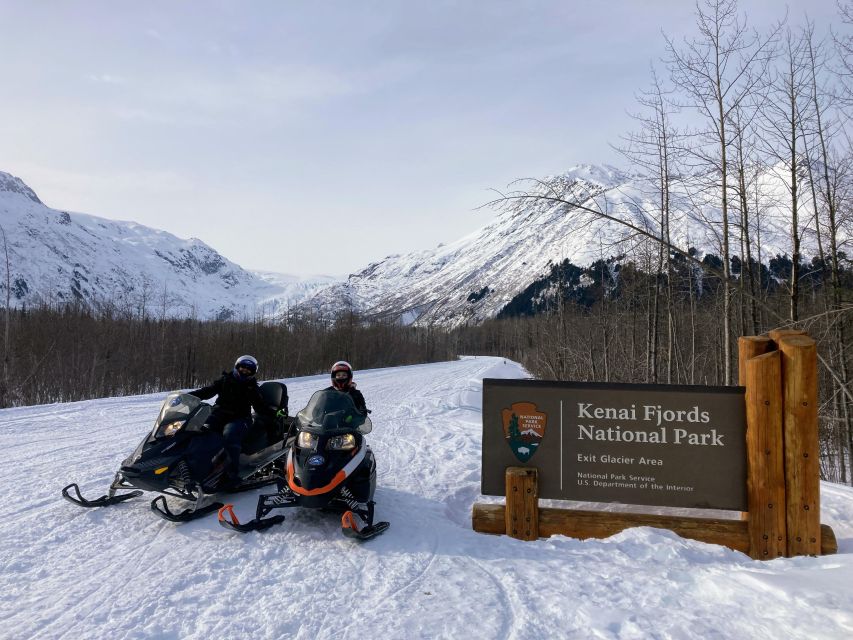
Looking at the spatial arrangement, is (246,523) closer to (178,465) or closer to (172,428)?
(178,465)

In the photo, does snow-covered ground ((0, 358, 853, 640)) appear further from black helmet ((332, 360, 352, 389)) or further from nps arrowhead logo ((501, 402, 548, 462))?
black helmet ((332, 360, 352, 389))

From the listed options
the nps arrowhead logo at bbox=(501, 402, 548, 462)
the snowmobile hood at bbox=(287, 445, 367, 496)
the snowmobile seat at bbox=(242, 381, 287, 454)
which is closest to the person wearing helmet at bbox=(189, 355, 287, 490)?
the snowmobile seat at bbox=(242, 381, 287, 454)

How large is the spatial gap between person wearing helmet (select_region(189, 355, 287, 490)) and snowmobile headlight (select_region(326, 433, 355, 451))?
5.03ft

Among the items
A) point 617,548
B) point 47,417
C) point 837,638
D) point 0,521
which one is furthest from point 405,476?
point 47,417

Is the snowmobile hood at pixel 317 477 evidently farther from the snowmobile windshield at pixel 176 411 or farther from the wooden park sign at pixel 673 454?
the wooden park sign at pixel 673 454

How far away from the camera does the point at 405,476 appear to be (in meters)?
7.46

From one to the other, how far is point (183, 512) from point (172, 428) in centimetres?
86

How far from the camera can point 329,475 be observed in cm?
508

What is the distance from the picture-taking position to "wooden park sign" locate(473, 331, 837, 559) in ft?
15.1

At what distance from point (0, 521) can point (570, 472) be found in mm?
5595

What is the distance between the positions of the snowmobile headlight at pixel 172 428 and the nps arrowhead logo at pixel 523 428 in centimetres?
329

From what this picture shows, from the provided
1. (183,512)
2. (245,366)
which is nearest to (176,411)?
(183,512)

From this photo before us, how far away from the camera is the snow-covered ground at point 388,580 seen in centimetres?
346

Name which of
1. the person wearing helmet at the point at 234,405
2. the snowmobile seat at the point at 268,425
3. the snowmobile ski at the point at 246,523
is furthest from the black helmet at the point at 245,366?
the snowmobile ski at the point at 246,523
